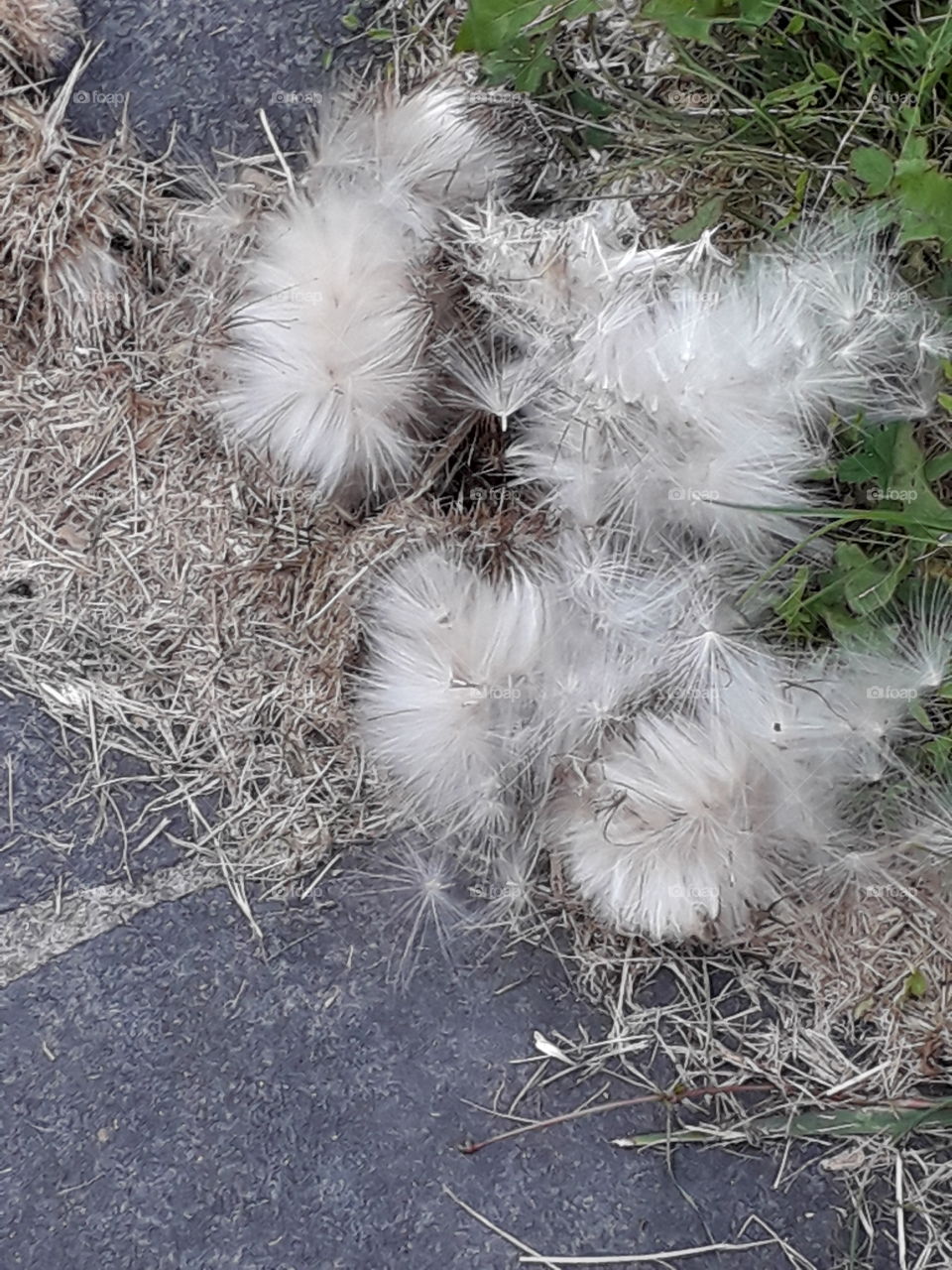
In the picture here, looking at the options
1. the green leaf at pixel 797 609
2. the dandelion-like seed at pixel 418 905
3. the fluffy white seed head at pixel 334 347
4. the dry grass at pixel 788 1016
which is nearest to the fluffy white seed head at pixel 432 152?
the fluffy white seed head at pixel 334 347

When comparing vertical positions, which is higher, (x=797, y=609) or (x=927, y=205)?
(x=927, y=205)

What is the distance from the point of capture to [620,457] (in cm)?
139

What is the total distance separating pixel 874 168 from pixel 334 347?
65 cm

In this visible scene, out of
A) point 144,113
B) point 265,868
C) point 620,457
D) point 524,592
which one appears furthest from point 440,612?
point 144,113

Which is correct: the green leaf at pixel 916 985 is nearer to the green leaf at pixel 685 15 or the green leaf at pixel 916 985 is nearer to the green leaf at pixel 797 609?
the green leaf at pixel 797 609

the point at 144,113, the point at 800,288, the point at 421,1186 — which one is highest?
the point at 144,113

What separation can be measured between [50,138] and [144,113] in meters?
0.13

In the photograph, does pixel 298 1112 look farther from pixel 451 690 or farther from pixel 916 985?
pixel 916 985

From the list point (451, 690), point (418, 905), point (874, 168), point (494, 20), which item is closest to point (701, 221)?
point (874, 168)

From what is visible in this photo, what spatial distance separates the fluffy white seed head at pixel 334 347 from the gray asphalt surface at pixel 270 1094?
494 millimetres

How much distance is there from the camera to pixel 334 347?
1410mm

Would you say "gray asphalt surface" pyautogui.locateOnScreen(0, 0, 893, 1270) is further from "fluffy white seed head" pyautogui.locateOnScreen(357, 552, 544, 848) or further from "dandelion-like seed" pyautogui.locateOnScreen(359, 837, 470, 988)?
"fluffy white seed head" pyautogui.locateOnScreen(357, 552, 544, 848)

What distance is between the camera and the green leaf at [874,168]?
1325 millimetres

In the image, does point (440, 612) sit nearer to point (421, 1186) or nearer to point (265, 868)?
point (265, 868)
